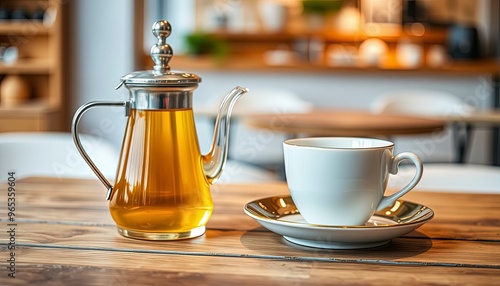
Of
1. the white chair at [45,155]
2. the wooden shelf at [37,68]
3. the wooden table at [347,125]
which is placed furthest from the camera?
the wooden shelf at [37,68]

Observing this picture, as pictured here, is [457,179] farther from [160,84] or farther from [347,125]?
[160,84]

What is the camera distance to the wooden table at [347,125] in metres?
2.37

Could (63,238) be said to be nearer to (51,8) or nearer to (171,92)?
(171,92)

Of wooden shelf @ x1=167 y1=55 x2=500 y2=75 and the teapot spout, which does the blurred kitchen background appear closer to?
wooden shelf @ x1=167 y1=55 x2=500 y2=75

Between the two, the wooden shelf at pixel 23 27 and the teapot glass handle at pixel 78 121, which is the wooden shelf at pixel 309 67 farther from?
the teapot glass handle at pixel 78 121

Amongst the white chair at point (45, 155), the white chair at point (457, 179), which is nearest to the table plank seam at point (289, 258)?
the white chair at point (45, 155)

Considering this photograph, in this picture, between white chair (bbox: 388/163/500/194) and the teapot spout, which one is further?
white chair (bbox: 388/163/500/194)

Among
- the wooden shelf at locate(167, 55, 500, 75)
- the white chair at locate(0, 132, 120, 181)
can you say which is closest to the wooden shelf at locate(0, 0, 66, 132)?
the wooden shelf at locate(167, 55, 500, 75)

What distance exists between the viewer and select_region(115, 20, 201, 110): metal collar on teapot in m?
0.70

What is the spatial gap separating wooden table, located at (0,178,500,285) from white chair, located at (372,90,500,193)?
610mm

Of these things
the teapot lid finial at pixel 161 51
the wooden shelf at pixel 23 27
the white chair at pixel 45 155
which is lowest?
the white chair at pixel 45 155

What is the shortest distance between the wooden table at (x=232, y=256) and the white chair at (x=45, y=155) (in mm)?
619

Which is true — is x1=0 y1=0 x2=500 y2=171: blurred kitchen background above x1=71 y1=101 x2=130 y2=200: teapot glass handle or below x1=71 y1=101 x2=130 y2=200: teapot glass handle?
below

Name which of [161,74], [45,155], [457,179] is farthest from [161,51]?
[457,179]
